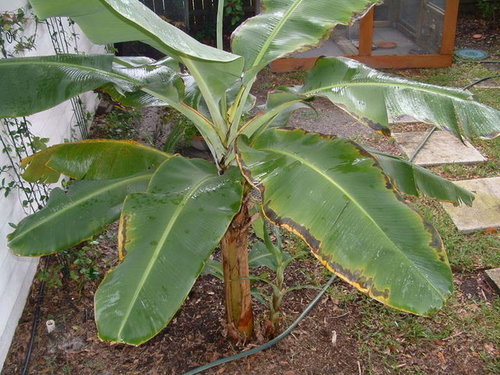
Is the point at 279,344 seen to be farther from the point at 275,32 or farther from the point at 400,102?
the point at 275,32

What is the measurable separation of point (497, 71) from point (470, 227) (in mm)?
3478

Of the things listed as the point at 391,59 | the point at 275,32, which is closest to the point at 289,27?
the point at 275,32

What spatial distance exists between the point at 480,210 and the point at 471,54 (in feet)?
12.5

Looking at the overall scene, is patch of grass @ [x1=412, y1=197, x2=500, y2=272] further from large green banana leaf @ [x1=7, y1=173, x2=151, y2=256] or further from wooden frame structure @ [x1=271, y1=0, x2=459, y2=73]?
wooden frame structure @ [x1=271, y1=0, x2=459, y2=73]

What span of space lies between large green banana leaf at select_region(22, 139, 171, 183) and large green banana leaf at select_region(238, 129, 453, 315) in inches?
23.3

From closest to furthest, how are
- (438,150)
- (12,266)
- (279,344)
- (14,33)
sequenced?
(279,344) → (12,266) → (14,33) → (438,150)

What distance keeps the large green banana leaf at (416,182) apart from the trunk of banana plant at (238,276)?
66 cm

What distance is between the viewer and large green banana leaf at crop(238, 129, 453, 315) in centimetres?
156

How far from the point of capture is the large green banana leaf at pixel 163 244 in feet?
5.06

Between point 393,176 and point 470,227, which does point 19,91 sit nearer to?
point 393,176

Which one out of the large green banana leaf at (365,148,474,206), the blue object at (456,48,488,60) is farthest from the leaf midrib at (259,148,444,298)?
the blue object at (456,48,488,60)

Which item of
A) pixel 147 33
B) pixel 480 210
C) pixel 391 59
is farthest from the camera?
pixel 391 59

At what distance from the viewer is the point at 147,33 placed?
1320 mm

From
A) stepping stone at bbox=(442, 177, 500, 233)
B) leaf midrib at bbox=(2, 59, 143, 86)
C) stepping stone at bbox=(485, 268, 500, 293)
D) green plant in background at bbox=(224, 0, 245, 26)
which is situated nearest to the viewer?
leaf midrib at bbox=(2, 59, 143, 86)
